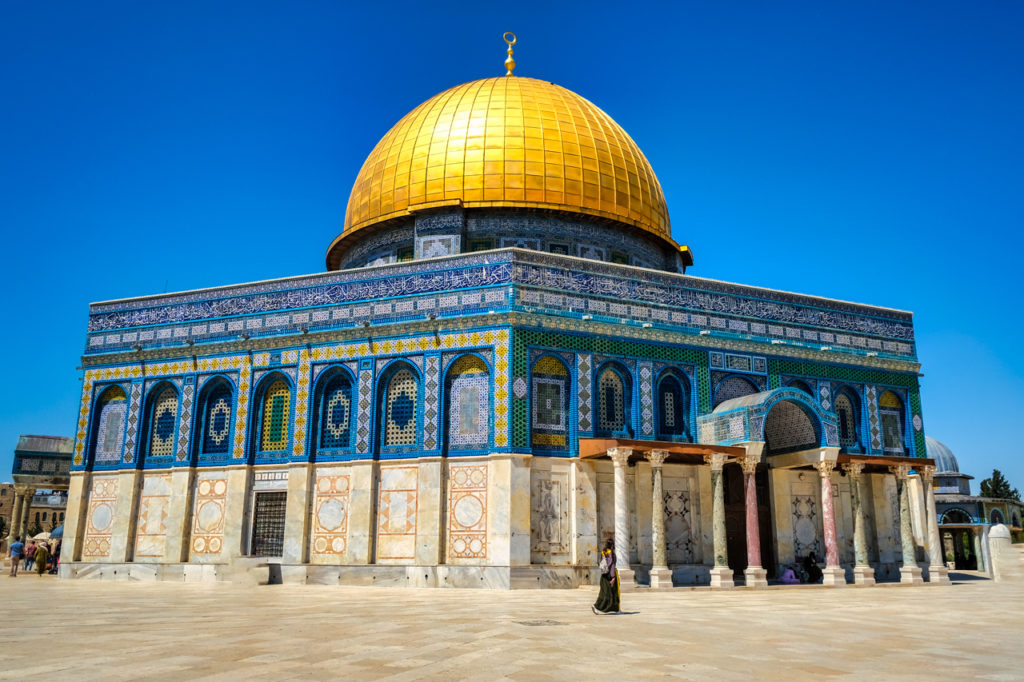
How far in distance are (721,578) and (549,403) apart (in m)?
5.74

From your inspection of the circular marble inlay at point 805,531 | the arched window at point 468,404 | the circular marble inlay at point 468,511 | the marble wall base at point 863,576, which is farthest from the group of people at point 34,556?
the marble wall base at point 863,576

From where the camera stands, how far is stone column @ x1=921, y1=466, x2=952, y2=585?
22.7m

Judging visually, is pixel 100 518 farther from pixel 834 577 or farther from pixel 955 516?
pixel 955 516

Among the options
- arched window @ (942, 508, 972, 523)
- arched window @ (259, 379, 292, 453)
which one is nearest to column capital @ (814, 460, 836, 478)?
arched window @ (259, 379, 292, 453)

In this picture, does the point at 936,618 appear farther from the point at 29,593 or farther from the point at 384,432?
the point at 29,593

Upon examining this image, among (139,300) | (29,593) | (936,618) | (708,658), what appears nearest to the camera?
(708,658)

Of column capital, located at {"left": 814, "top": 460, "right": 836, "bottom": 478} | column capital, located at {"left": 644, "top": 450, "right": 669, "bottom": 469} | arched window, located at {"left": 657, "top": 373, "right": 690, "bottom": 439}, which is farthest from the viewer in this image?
arched window, located at {"left": 657, "top": 373, "right": 690, "bottom": 439}

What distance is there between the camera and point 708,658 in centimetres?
800

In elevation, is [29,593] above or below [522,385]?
below

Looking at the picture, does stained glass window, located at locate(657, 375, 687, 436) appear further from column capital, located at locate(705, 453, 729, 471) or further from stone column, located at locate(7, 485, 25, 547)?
stone column, located at locate(7, 485, 25, 547)

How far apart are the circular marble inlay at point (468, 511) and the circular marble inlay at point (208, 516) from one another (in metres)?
6.98

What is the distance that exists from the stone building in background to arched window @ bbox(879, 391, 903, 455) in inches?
2.9

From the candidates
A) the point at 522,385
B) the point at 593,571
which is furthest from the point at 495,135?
the point at 593,571

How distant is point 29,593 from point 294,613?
26.7 ft
